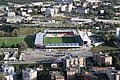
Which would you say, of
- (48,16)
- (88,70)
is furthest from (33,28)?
(88,70)

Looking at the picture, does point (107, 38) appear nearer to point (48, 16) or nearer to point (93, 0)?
point (48, 16)

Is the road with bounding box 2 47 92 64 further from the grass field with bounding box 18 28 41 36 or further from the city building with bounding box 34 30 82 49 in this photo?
the grass field with bounding box 18 28 41 36

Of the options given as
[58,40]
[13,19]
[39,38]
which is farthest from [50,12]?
[39,38]

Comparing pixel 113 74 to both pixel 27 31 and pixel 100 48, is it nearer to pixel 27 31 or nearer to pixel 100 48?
pixel 100 48

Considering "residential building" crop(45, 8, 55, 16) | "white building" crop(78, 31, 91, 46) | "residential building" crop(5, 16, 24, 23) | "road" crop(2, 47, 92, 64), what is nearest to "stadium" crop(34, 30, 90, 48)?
"white building" crop(78, 31, 91, 46)

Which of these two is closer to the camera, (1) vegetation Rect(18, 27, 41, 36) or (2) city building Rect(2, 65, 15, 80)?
(2) city building Rect(2, 65, 15, 80)

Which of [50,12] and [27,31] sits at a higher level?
[50,12]

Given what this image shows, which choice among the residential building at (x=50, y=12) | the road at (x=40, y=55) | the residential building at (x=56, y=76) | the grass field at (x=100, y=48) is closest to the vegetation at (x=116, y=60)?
the road at (x=40, y=55)

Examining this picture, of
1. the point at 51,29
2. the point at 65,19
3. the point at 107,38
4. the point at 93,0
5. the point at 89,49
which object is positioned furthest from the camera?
the point at 93,0
